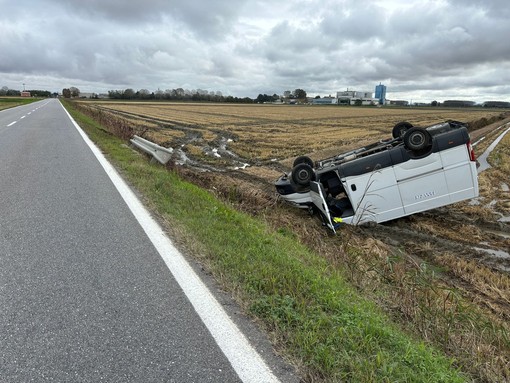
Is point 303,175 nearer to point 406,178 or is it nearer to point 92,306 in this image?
point 406,178

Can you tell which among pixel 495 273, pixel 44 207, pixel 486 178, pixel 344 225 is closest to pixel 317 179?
pixel 344 225

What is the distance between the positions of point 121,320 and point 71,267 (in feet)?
3.96

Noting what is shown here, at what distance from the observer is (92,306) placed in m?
2.99

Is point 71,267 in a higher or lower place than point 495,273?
higher

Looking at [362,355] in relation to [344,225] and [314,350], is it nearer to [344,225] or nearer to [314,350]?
[314,350]

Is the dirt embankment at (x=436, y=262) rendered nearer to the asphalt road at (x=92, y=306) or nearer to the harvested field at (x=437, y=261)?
the harvested field at (x=437, y=261)

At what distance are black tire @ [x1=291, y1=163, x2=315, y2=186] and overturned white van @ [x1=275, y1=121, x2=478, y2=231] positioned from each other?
0.21 metres

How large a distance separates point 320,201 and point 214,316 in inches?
189

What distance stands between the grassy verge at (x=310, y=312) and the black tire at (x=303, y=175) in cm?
276

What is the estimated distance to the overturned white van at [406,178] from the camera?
6.95 metres

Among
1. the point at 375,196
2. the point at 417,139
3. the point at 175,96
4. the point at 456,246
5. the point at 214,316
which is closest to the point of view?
the point at 214,316

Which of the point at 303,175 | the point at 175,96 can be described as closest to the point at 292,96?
the point at 175,96

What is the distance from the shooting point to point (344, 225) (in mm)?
7480

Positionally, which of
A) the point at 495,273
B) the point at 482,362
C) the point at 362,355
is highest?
the point at 362,355
